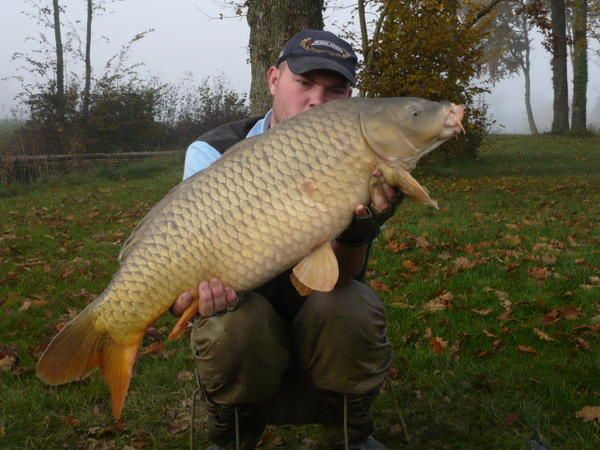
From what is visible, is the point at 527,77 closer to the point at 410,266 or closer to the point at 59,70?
the point at 59,70

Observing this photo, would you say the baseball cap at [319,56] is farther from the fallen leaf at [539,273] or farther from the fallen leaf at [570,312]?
the fallen leaf at [539,273]

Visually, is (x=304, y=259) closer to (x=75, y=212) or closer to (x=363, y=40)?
(x=75, y=212)

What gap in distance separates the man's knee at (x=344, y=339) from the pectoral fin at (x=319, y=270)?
0.85 ft

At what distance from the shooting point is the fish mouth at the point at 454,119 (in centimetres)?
171

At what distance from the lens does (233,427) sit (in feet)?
7.13

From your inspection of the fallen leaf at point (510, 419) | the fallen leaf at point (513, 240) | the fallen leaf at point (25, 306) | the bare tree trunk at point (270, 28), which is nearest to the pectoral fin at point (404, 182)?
the fallen leaf at point (510, 419)

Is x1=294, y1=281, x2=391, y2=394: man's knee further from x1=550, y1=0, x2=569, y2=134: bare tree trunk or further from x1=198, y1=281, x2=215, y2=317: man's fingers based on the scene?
x1=550, y1=0, x2=569, y2=134: bare tree trunk

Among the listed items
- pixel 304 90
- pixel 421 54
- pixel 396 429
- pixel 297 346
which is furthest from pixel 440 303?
pixel 421 54

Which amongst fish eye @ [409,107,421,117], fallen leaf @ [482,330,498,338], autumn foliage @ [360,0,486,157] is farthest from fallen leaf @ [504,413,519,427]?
autumn foliage @ [360,0,486,157]

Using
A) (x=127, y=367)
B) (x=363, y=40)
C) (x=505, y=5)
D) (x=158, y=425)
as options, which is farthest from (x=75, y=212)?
(x=505, y=5)

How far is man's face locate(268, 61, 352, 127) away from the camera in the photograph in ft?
7.04

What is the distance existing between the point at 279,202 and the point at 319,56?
650 mm

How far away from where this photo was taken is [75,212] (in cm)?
794

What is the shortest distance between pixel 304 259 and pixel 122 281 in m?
0.47
